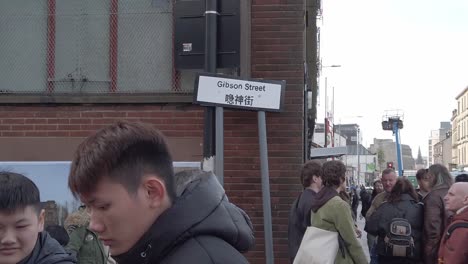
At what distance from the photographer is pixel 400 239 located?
20.9 feet

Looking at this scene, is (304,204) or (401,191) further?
(401,191)

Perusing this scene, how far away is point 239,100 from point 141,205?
12.4 ft

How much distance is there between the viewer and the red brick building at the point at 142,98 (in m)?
7.46

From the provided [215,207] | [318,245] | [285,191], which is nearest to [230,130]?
[285,191]

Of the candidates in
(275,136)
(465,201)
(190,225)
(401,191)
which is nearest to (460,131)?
(275,136)

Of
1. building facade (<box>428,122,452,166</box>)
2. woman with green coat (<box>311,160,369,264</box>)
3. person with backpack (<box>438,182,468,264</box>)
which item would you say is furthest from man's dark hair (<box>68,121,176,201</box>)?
building facade (<box>428,122,452,166</box>)

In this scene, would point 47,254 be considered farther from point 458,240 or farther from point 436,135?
point 436,135

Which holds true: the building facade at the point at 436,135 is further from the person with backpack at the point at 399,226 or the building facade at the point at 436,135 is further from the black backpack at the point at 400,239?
the black backpack at the point at 400,239

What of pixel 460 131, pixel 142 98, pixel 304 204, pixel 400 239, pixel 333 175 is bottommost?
pixel 400 239

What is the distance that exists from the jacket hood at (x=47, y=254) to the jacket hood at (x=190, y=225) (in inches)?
49.1

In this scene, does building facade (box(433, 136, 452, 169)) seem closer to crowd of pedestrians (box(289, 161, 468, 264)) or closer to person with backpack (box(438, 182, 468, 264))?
crowd of pedestrians (box(289, 161, 468, 264))

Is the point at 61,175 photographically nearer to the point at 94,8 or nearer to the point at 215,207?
the point at 94,8

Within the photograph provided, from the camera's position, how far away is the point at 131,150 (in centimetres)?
182

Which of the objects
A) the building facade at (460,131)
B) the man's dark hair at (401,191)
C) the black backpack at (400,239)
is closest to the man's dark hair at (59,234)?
the black backpack at (400,239)
